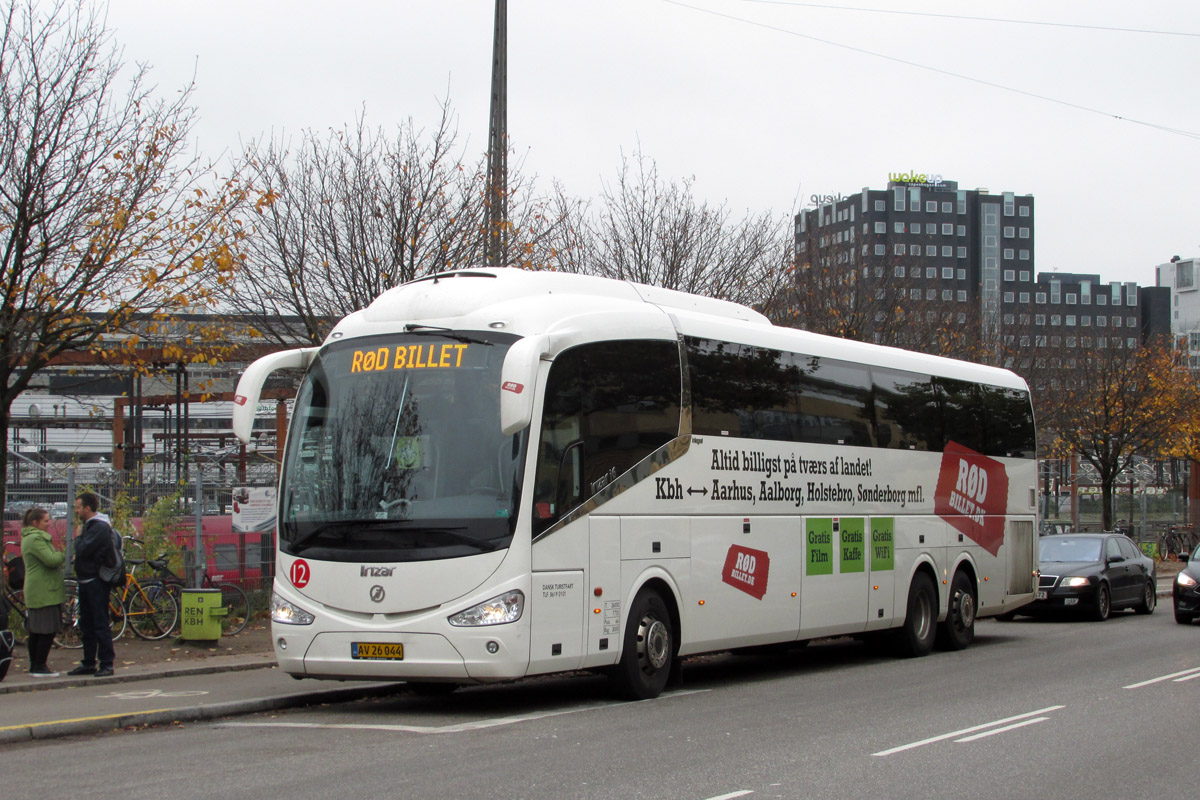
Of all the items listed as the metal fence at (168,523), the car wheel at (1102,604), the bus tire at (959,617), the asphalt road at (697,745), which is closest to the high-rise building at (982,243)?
the car wheel at (1102,604)

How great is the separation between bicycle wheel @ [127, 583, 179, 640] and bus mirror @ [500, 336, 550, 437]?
862 centimetres

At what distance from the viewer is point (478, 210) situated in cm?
2202

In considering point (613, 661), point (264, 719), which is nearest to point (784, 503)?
point (613, 661)

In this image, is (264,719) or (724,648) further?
(724,648)

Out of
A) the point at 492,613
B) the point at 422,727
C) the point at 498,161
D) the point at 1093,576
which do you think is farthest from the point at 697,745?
the point at 1093,576

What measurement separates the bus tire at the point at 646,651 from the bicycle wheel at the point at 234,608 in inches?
288

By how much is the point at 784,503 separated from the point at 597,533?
3.42 metres

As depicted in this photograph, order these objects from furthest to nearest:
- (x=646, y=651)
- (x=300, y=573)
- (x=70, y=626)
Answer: (x=70, y=626)
(x=646, y=651)
(x=300, y=573)

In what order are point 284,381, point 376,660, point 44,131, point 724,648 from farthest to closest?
1. point 284,381
2. point 44,131
3. point 724,648
4. point 376,660

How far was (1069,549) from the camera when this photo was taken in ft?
80.4

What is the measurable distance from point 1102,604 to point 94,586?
1696cm

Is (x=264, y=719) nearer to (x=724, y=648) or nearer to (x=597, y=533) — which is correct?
(x=597, y=533)

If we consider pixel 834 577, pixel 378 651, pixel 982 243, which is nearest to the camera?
pixel 378 651

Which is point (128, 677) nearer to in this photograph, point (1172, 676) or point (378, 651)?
point (378, 651)
